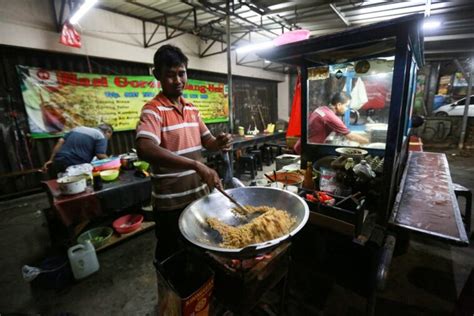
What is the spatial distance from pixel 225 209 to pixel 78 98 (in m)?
5.20

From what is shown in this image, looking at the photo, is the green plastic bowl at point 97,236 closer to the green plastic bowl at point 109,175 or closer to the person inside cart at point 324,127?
the green plastic bowl at point 109,175

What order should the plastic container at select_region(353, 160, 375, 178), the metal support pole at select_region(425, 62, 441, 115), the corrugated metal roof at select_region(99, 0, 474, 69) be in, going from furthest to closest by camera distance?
the metal support pole at select_region(425, 62, 441, 115), the corrugated metal roof at select_region(99, 0, 474, 69), the plastic container at select_region(353, 160, 375, 178)

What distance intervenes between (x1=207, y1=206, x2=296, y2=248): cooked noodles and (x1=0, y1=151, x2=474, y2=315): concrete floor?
32.7 inches

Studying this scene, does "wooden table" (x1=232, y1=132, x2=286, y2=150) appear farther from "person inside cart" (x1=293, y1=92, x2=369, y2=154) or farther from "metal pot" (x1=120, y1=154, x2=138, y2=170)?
"person inside cart" (x1=293, y1=92, x2=369, y2=154)

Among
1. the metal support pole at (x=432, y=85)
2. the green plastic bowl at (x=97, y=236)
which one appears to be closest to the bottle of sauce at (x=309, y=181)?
the green plastic bowl at (x=97, y=236)

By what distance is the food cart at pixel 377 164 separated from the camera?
5.28 ft

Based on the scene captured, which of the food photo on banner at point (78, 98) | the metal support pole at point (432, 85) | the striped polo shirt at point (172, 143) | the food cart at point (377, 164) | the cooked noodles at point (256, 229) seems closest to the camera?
the cooked noodles at point (256, 229)

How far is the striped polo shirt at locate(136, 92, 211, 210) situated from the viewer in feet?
4.93

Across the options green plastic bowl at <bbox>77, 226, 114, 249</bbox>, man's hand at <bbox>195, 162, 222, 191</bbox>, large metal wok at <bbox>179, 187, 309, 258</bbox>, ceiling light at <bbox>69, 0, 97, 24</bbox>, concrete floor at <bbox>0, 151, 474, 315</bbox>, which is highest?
ceiling light at <bbox>69, 0, 97, 24</bbox>

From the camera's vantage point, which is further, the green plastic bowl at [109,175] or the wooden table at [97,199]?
the green plastic bowl at [109,175]

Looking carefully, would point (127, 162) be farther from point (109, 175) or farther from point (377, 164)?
point (377, 164)

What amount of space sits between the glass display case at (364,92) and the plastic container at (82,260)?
2769 mm

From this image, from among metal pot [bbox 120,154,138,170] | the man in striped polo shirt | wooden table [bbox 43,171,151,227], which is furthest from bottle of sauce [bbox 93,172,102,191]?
the man in striped polo shirt

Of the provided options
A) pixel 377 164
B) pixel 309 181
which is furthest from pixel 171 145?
pixel 377 164
